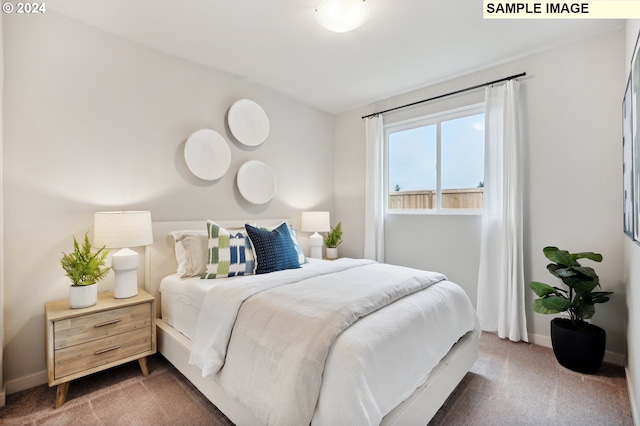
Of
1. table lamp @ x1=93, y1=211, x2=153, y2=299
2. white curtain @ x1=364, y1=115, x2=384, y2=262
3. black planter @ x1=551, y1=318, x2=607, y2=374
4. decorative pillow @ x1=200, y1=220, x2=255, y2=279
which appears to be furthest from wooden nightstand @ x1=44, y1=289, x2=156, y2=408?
black planter @ x1=551, y1=318, x2=607, y2=374

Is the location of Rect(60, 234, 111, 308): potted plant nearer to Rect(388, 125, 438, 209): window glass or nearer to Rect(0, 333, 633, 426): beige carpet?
Rect(0, 333, 633, 426): beige carpet

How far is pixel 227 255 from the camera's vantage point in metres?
2.39

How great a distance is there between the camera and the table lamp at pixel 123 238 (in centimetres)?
205

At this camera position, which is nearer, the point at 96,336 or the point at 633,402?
the point at 633,402

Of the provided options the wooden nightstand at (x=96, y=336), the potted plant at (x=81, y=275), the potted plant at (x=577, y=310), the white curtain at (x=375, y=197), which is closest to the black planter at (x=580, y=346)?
the potted plant at (x=577, y=310)

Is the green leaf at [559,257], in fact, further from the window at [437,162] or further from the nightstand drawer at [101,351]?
the nightstand drawer at [101,351]

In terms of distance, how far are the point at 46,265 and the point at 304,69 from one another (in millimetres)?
2756

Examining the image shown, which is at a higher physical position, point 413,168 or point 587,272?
point 413,168

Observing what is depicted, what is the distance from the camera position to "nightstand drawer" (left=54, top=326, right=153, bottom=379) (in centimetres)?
182

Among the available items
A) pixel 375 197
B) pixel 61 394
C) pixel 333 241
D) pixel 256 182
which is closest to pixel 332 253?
pixel 333 241

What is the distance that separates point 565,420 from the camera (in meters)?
1.71

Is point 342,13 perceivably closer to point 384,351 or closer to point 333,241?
point 384,351

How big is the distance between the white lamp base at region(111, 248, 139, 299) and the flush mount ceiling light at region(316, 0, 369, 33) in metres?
2.19

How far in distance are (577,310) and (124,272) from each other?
3376mm
